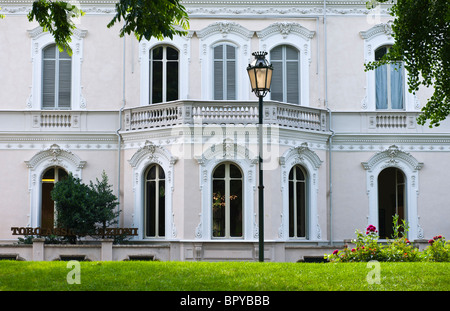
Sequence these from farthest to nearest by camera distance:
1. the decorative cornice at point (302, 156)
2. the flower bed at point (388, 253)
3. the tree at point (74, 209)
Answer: the decorative cornice at point (302, 156)
the tree at point (74, 209)
the flower bed at point (388, 253)

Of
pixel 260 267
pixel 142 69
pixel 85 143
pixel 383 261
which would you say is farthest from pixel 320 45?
pixel 260 267

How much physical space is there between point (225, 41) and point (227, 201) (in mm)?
6526

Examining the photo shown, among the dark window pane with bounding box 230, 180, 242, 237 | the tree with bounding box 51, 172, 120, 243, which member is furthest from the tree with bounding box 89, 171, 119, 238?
the dark window pane with bounding box 230, 180, 242, 237

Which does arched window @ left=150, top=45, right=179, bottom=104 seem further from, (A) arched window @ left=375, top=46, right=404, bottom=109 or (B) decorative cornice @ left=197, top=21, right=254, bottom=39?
(A) arched window @ left=375, top=46, right=404, bottom=109

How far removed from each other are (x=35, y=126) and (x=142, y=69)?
4.54 meters

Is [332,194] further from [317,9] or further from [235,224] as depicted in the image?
[317,9]

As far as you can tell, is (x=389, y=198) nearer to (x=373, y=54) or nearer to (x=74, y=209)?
(x=373, y=54)

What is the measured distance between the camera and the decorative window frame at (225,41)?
88.0 ft

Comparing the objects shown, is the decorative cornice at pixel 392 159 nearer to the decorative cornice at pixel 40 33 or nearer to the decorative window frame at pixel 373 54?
the decorative window frame at pixel 373 54

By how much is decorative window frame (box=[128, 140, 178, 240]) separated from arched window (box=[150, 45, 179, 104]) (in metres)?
2.51

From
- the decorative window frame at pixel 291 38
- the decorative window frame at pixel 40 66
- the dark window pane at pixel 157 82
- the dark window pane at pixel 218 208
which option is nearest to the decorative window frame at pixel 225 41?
the decorative window frame at pixel 291 38

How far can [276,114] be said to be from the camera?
24.3 metres

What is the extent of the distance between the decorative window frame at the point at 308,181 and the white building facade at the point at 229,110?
0.17 feet

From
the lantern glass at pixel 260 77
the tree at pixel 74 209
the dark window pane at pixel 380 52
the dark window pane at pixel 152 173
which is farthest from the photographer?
the dark window pane at pixel 380 52
